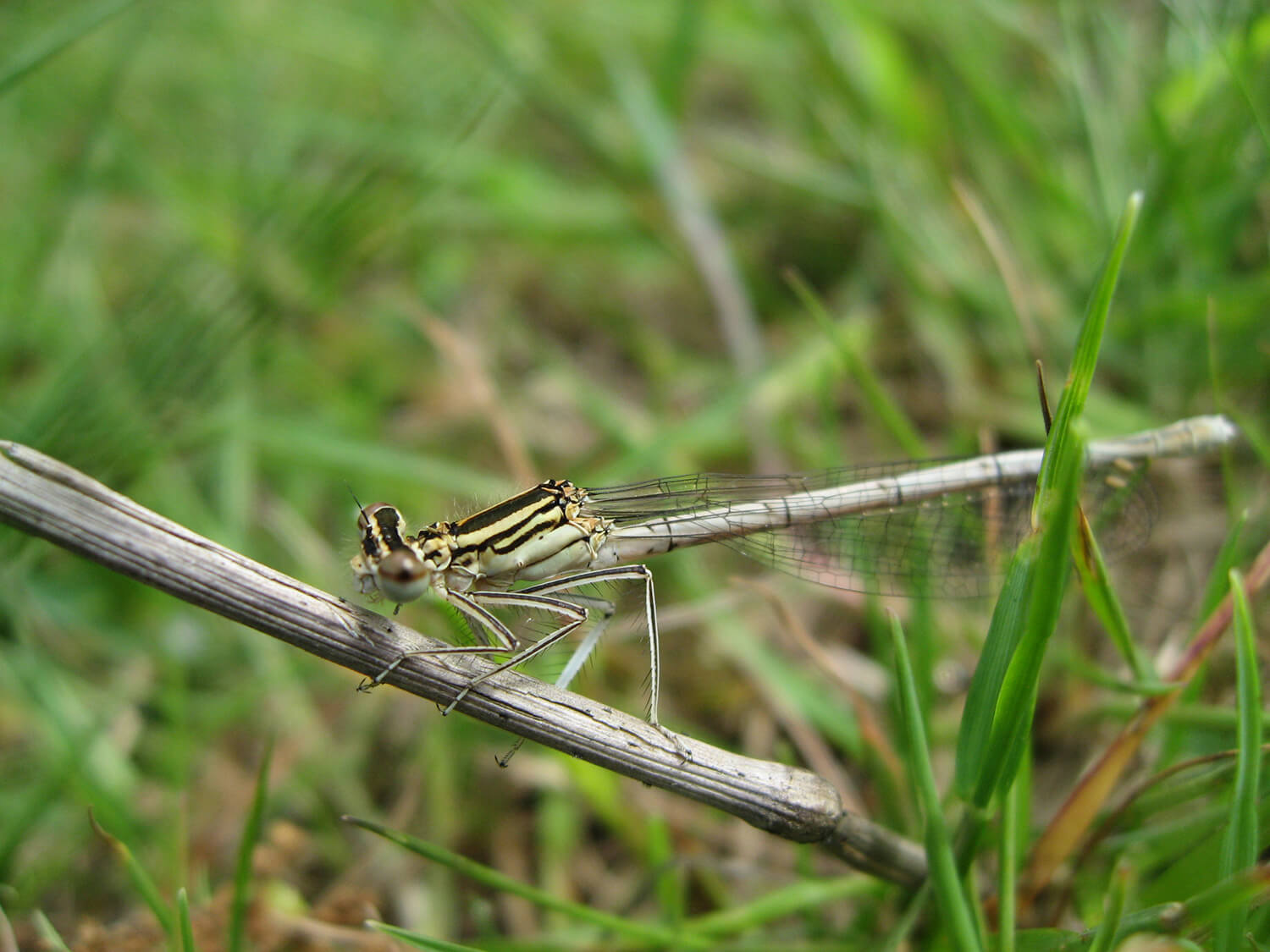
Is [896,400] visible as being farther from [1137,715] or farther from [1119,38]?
[1137,715]

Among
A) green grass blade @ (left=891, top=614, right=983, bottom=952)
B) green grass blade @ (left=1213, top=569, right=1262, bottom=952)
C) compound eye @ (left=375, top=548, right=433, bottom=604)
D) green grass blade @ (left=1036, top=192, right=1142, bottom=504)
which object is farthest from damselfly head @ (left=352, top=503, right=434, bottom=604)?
green grass blade @ (left=1213, top=569, right=1262, bottom=952)

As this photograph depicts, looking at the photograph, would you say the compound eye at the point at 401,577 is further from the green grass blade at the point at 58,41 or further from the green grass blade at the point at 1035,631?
the green grass blade at the point at 58,41

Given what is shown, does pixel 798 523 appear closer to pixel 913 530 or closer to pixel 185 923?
pixel 913 530

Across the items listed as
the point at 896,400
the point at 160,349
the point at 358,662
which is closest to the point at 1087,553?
the point at 358,662

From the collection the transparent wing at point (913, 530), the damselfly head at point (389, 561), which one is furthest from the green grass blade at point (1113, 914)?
the damselfly head at point (389, 561)

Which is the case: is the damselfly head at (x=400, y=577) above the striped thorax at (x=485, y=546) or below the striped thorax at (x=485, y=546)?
below

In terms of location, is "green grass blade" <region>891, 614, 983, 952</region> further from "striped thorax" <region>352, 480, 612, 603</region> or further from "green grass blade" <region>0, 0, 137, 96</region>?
"green grass blade" <region>0, 0, 137, 96</region>
